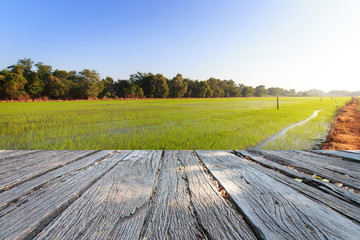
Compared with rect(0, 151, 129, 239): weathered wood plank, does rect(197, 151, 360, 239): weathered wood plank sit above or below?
below

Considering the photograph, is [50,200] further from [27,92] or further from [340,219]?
[27,92]

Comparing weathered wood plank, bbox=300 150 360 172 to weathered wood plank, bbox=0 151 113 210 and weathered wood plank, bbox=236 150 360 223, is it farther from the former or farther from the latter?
weathered wood plank, bbox=0 151 113 210

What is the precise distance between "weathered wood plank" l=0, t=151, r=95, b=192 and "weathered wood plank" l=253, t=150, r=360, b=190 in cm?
206

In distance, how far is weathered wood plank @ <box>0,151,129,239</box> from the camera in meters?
0.63

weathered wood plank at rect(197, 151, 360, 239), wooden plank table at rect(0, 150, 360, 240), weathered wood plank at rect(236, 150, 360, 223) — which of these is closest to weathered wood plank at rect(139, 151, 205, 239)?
wooden plank table at rect(0, 150, 360, 240)

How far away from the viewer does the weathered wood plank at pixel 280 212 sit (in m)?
0.61

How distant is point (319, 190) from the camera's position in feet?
3.11

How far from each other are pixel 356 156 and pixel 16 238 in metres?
2.74

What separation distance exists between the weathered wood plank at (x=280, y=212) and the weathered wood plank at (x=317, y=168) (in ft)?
1.43

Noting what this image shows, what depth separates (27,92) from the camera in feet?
49.7

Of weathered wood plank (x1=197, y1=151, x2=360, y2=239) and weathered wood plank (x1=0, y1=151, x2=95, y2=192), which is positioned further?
weathered wood plank (x1=0, y1=151, x2=95, y2=192)

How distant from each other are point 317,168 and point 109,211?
1.60 meters

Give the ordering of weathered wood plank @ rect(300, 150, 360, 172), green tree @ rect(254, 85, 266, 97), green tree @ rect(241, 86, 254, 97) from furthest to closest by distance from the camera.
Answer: green tree @ rect(254, 85, 266, 97) < green tree @ rect(241, 86, 254, 97) < weathered wood plank @ rect(300, 150, 360, 172)

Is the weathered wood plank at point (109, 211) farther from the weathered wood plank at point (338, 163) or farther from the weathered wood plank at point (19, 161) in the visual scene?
the weathered wood plank at point (338, 163)
